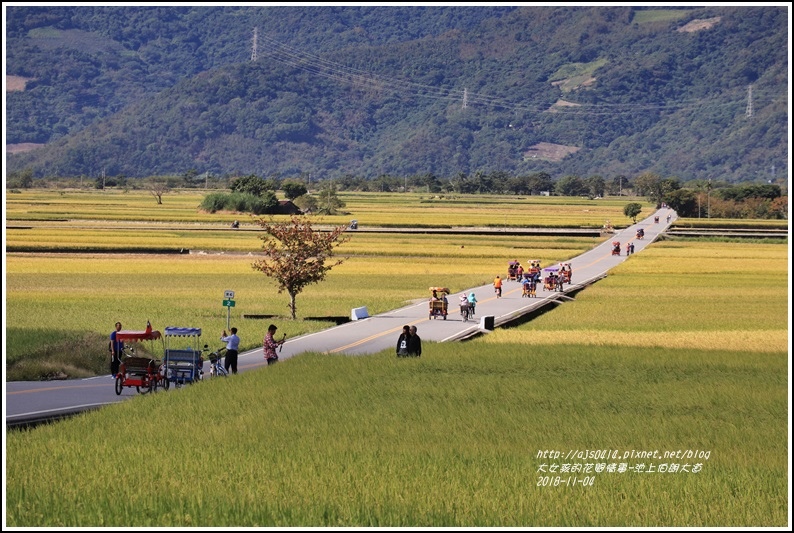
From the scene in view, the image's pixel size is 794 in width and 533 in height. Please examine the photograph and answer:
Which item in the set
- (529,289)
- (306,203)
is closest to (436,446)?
(529,289)

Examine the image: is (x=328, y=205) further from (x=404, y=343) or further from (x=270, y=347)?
(x=270, y=347)

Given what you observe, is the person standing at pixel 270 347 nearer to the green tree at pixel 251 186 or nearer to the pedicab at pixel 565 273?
the pedicab at pixel 565 273

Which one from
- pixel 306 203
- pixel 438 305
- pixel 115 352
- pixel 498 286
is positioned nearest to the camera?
pixel 115 352

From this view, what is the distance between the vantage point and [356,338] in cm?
3753

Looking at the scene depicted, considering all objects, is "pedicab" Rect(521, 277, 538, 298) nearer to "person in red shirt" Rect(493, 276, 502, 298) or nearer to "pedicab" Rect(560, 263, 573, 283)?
"person in red shirt" Rect(493, 276, 502, 298)

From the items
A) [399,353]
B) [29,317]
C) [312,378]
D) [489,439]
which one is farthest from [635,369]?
[29,317]

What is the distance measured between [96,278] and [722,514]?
167ft

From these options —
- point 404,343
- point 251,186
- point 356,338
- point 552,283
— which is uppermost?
point 251,186

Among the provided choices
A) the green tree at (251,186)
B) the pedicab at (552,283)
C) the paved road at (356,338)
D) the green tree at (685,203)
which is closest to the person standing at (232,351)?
the paved road at (356,338)

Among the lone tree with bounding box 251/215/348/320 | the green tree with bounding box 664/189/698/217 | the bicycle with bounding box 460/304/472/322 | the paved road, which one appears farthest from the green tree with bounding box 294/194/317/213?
the bicycle with bounding box 460/304/472/322

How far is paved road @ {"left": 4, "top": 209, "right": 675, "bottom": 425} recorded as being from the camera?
2406 cm

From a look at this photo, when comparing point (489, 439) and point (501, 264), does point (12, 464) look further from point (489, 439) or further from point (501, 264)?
point (501, 264)

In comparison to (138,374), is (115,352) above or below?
above

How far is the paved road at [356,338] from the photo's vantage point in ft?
78.9
